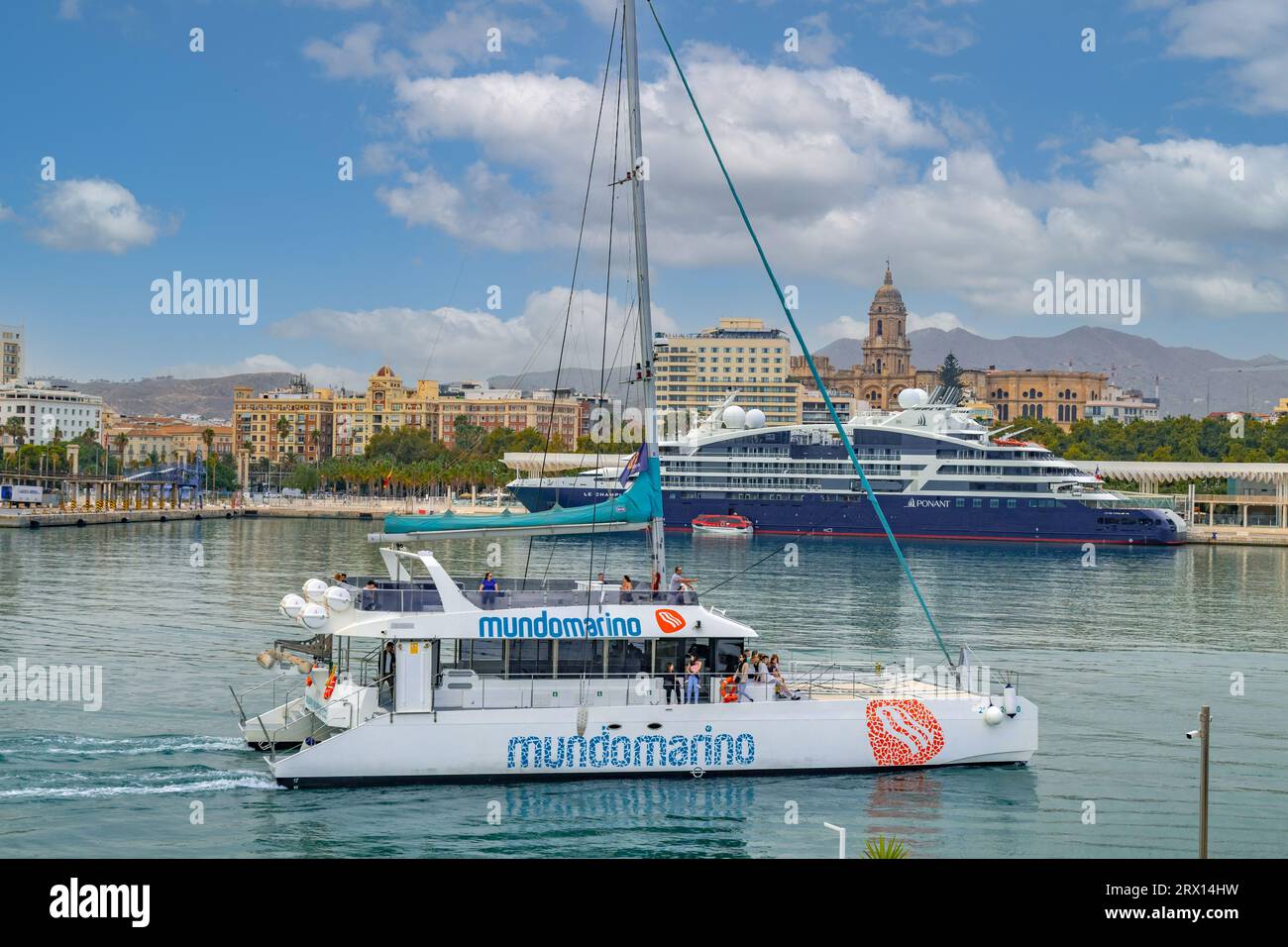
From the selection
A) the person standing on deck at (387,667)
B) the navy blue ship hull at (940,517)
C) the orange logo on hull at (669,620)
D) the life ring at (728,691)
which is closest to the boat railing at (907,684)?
the life ring at (728,691)

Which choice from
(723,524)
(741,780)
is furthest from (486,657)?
(723,524)

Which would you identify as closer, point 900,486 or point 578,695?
point 578,695

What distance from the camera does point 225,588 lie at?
50.1 metres

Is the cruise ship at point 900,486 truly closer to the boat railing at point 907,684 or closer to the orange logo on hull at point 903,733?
the boat railing at point 907,684

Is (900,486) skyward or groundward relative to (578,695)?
skyward

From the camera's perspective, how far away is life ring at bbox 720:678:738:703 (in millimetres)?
20734

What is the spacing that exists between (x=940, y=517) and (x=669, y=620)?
257 feet

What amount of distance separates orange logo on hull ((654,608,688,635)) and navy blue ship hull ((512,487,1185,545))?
70684 millimetres

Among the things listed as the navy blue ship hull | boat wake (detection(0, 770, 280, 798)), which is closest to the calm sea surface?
boat wake (detection(0, 770, 280, 798))

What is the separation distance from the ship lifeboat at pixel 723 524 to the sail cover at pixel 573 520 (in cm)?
7470

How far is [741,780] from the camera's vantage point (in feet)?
67.8

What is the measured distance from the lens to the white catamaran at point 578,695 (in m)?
19.8

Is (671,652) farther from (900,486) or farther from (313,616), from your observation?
(900,486)

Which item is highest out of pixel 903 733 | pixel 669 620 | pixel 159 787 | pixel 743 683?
pixel 669 620
